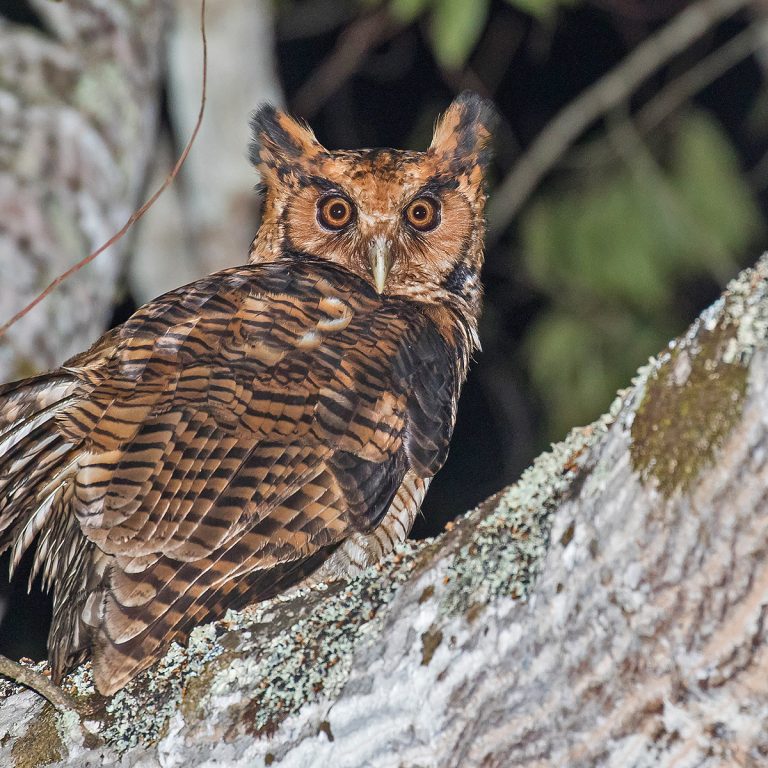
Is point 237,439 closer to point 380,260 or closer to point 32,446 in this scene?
point 32,446

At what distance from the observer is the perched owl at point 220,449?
191cm

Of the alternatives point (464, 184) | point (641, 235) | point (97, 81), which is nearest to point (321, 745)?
point (464, 184)

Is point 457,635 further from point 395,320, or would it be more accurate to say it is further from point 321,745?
point 395,320

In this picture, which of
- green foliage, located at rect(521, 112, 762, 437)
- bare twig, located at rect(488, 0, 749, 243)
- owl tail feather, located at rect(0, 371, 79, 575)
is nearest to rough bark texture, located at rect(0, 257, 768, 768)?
owl tail feather, located at rect(0, 371, 79, 575)

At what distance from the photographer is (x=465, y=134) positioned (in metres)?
3.16

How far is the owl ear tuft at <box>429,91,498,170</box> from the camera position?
312 cm

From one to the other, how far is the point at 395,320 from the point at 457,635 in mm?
1188

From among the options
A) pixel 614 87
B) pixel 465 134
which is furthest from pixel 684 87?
pixel 465 134

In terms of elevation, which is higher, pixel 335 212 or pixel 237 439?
pixel 335 212

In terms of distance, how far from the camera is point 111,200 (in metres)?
3.12

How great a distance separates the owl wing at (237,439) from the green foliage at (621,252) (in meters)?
2.62

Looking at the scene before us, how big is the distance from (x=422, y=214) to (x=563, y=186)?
279 centimetres

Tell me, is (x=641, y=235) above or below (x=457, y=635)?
above

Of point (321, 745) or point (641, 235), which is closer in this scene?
point (321, 745)
